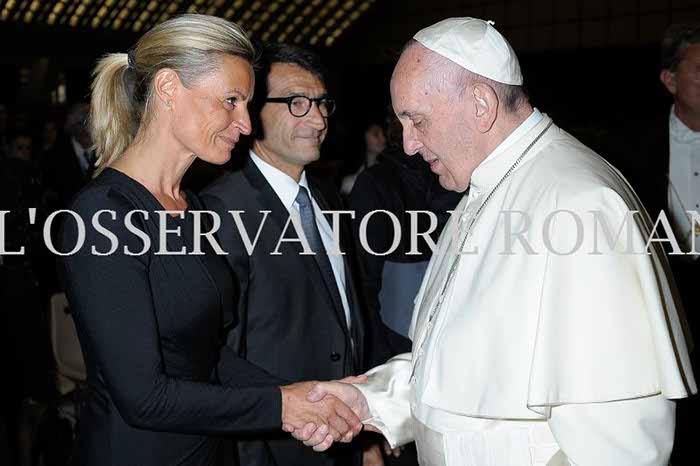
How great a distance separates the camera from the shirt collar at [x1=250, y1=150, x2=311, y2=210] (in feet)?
9.37

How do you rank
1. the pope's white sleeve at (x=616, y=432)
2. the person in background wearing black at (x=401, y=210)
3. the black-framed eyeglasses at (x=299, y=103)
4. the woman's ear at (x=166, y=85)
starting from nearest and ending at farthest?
the pope's white sleeve at (x=616, y=432) < the woman's ear at (x=166, y=85) < the black-framed eyeglasses at (x=299, y=103) < the person in background wearing black at (x=401, y=210)

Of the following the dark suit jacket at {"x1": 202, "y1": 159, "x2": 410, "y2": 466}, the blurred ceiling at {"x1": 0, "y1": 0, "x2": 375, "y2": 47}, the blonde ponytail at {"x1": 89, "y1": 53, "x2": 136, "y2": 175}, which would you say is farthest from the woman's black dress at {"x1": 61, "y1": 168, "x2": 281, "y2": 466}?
A: the blurred ceiling at {"x1": 0, "y1": 0, "x2": 375, "y2": 47}

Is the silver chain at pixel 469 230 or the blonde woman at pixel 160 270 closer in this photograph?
the blonde woman at pixel 160 270

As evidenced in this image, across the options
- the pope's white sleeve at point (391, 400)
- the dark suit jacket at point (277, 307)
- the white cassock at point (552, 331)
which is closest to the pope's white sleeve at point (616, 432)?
the white cassock at point (552, 331)

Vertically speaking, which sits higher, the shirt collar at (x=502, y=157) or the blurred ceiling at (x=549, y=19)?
the blurred ceiling at (x=549, y=19)

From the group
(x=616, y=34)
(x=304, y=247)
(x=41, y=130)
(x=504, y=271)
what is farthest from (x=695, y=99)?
(x=41, y=130)

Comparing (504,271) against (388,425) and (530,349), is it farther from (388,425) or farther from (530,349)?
(388,425)

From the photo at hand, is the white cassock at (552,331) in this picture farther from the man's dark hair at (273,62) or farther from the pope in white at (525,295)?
the man's dark hair at (273,62)

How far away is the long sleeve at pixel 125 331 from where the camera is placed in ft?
6.24

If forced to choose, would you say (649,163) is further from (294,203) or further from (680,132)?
(294,203)

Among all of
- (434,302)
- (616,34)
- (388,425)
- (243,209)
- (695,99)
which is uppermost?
(616,34)

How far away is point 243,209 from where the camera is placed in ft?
8.86

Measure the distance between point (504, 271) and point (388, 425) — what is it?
0.71 meters

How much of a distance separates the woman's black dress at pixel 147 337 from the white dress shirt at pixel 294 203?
2.06 ft
